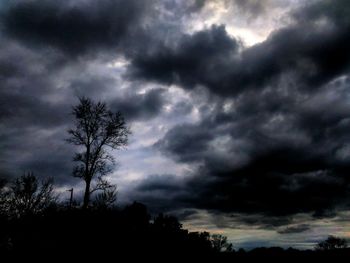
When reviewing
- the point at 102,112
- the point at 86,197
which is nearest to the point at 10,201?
the point at 86,197

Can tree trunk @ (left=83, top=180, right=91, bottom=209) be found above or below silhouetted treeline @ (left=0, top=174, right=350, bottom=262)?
above

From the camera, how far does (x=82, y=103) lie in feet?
101

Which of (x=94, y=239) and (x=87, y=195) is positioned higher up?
(x=87, y=195)

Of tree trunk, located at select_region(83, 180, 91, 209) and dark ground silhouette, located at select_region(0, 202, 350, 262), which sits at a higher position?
tree trunk, located at select_region(83, 180, 91, 209)

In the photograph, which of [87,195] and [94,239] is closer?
[94,239]

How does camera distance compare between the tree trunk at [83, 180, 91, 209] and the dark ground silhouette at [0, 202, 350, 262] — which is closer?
the dark ground silhouette at [0, 202, 350, 262]

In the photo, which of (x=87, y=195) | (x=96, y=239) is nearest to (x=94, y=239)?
(x=96, y=239)

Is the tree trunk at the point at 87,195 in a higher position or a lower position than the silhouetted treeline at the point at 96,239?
higher

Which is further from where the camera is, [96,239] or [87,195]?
[87,195]

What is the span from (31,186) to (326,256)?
3046 centimetres

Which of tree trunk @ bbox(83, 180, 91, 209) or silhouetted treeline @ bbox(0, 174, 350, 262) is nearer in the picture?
silhouetted treeline @ bbox(0, 174, 350, 262)

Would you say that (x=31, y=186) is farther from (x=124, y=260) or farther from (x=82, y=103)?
(x=124, y=260)

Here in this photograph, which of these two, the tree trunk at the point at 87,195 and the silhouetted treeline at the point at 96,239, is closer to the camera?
the silhouetted treeline at the point at 96,239

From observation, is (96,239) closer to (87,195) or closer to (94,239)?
(94,239)
